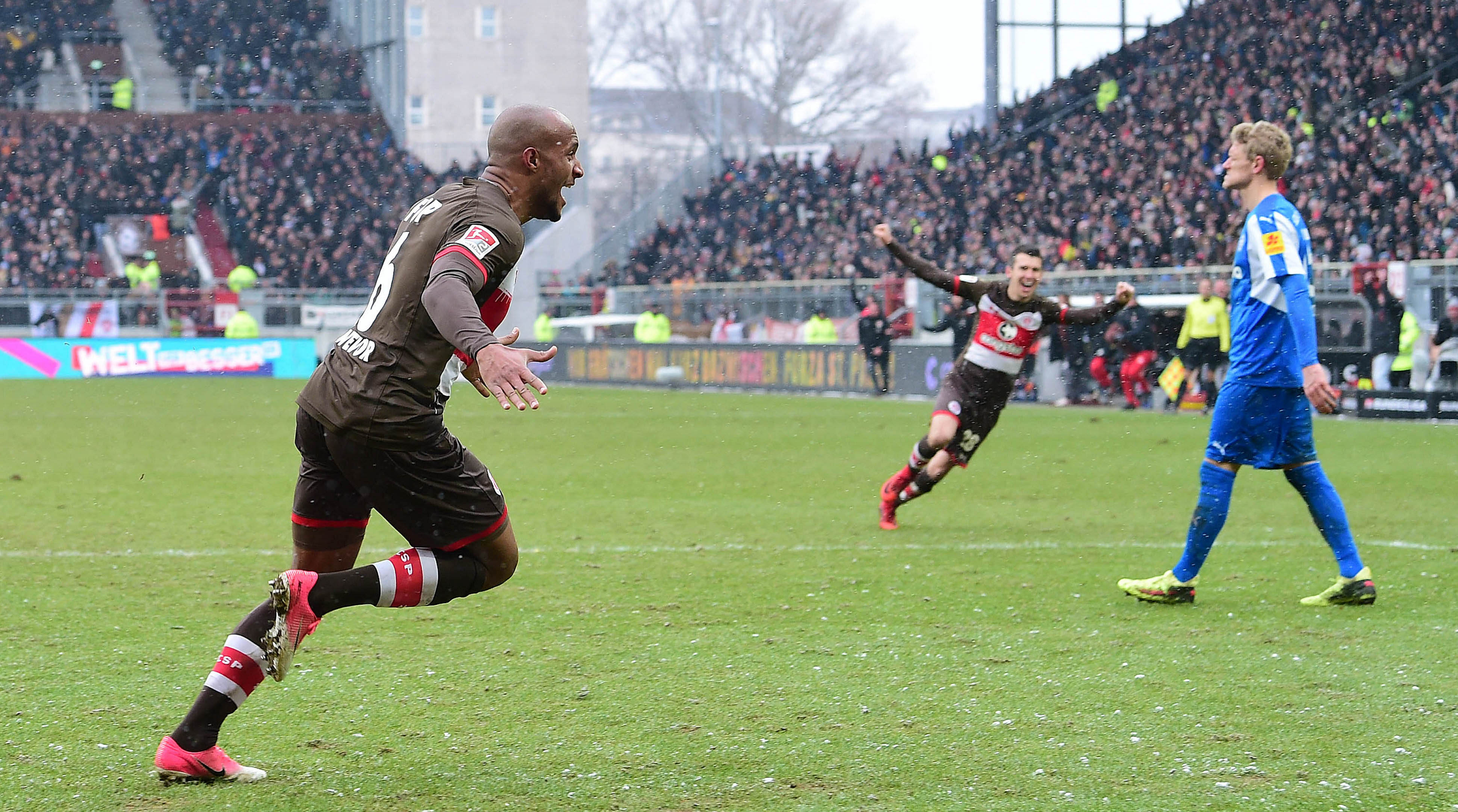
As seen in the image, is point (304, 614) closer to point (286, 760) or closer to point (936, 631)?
point (286, 760)

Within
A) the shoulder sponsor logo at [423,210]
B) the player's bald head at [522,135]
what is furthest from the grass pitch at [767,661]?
the player's bald head at [522,135]

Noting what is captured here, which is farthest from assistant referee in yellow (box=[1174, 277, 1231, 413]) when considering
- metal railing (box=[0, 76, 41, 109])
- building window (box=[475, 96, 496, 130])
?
metal railing (box=[0, 76, 41, 109])

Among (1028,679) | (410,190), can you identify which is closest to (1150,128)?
(410,190)

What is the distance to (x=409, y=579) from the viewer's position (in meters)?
3.93

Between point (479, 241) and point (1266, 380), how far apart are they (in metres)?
3.65

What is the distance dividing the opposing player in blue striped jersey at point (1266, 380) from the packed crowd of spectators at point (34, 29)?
44032 millimetres

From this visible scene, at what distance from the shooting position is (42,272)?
122 feet

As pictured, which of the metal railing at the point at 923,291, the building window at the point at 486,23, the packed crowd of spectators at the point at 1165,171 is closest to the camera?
the metal railing at the point at 923,291

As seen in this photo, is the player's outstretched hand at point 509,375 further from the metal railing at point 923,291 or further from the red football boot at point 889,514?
the metal railing at point 923,291

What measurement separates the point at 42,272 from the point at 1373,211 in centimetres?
3039

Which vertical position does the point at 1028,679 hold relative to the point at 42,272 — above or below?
below

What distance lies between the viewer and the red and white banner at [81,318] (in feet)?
105

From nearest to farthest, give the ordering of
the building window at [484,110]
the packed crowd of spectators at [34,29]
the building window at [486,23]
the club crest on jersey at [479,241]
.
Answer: the club crest on jersey at [479,241] < the packed crowd of spectators at [34,29] < the building window at [484,110] < the building window at [486,23]

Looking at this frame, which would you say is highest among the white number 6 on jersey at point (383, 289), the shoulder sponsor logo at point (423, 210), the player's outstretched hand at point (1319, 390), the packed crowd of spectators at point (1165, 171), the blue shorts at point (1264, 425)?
the packed crowd of spectators at point (1165, 171)
